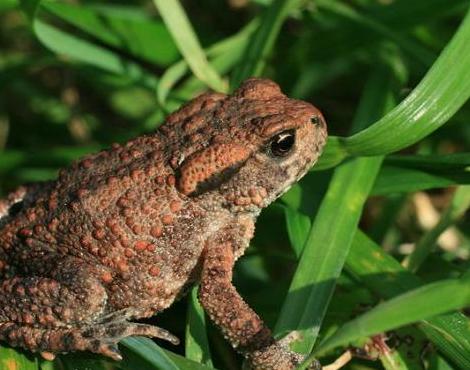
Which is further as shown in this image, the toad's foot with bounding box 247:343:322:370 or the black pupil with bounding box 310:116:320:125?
the black pupil with bounding box 310:116:320:125

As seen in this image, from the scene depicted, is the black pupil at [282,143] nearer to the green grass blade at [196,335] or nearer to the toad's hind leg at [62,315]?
the green grass blade at [196,335]

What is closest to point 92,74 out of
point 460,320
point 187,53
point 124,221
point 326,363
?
point 187,53

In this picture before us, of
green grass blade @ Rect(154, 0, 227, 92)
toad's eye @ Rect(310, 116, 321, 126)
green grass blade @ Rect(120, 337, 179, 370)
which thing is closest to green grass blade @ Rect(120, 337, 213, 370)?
green grass blade @ Rect(120, 337, 179, 370)

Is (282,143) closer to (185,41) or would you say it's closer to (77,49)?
(185,41)

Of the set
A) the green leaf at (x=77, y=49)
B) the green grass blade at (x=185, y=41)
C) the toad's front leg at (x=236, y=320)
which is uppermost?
the green leaf at (x=77, y=49)

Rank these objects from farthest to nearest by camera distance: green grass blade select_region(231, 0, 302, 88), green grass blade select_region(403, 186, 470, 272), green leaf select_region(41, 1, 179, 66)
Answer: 1. green leaf select_region(41, 1, 179, 66)
2. green grass blade select_region(231, 0, 302, 88)
3. green grass blade select_region(403, 186, 470, 272)

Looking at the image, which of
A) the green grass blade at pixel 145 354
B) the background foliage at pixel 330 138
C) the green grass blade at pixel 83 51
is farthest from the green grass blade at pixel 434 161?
the green grass blade at pixel 83 51

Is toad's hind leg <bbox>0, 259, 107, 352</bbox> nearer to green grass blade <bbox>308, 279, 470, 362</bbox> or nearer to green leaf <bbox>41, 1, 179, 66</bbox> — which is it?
green grass blade <bbox>308, 279, 470, 362</bbox>
